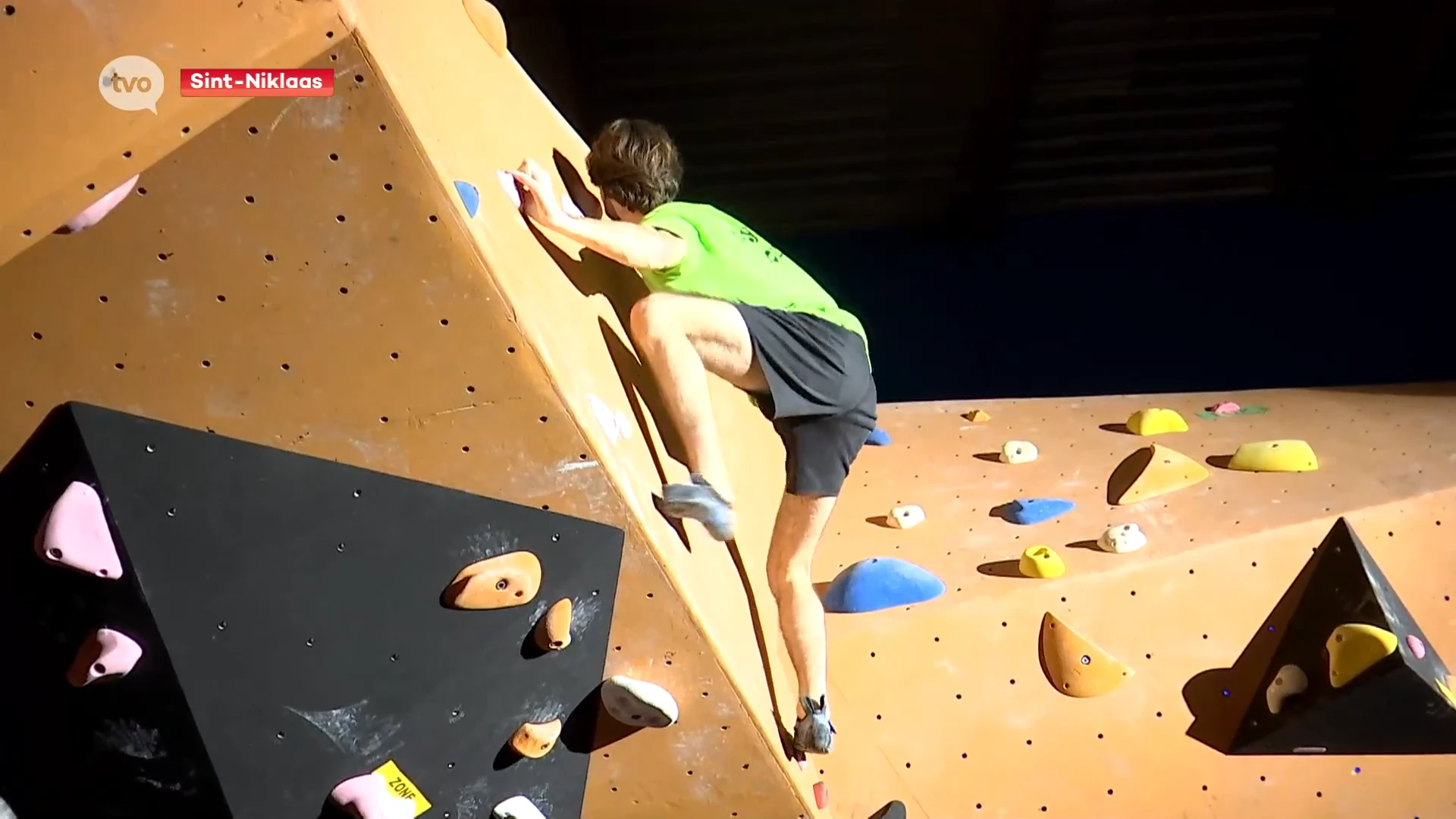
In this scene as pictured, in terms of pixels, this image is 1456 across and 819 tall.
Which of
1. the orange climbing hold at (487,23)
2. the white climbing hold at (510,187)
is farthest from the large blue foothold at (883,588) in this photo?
the orange climbing hold at (487,23)

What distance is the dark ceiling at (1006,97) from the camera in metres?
4.29

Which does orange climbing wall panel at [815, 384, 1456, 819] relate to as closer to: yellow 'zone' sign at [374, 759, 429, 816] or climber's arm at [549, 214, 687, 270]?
yellow 'zone' sign at [374, 759, 429, 816]

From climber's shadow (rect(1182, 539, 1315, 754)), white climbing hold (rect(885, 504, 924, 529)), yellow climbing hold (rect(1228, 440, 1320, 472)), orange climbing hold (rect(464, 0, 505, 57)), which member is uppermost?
orange climbing hold (rect(464, 0, 505, 57))

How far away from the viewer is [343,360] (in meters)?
1.41

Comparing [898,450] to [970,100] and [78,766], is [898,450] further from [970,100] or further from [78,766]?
[970,100]

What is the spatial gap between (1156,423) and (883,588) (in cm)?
101

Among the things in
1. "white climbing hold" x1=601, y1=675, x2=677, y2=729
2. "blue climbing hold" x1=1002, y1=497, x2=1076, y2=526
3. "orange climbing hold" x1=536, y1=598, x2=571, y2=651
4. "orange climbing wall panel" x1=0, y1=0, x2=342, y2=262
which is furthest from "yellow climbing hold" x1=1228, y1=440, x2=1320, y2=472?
"orange climbing wall panel" x1=0, y1=0, x2=342, y2=262

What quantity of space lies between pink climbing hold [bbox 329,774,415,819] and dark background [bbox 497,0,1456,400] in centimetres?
322

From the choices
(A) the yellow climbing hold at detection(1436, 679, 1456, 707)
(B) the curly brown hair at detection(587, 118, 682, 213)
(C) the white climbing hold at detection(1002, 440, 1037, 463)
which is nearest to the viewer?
(B) the curly brown hair at detection(587, 118, 682, 213)

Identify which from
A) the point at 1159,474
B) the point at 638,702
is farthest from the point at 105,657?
the point at 1159,474

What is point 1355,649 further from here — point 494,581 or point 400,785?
point 400,785

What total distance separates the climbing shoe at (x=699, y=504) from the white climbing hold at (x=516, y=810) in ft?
1.78

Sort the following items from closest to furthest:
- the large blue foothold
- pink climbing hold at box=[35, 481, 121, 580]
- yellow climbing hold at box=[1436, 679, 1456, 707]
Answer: pink climbing hold at box=[35, 481, 121, 580], yellow climbing hold at box=[1436, 679, 1456, 707], the large blue foothold

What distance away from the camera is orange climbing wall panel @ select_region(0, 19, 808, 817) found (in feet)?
4.37
